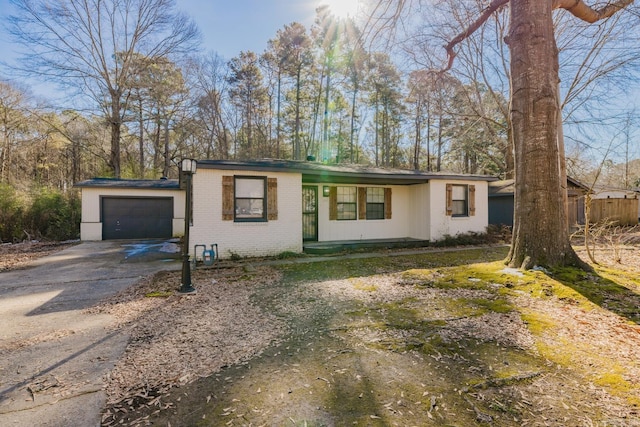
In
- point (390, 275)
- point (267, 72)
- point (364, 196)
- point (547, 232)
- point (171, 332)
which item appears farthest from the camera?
point (267, 72)

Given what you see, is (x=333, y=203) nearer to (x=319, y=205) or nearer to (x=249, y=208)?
(x=319, y=205)

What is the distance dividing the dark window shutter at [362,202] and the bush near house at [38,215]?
11.7m

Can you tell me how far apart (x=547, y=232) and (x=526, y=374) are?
3.32 meters

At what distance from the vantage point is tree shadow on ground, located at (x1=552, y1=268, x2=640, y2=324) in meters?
3.53

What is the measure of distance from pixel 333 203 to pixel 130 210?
879 cm

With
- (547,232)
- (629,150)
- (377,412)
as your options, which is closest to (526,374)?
(377,412)

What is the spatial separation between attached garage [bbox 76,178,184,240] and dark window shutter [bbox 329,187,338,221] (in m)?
7.01

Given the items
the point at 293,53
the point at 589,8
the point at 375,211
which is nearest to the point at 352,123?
the point at 293,53

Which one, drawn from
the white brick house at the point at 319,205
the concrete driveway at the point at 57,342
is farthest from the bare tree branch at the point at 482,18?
the concrete driveway at the point at 57,342

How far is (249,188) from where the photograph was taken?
330 inches

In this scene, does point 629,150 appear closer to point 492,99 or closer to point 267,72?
point 492,99

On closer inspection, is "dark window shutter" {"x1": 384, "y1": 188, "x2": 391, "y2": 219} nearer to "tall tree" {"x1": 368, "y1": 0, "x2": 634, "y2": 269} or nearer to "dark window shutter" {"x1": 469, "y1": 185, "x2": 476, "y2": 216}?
"dark window shutter" {"x1": 469, "y1": 185, "x2": 476, "y2": 216}

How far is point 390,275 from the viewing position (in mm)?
6105

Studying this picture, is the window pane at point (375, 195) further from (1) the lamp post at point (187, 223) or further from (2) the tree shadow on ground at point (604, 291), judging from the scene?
(1) the lamp post at point (187, 223)
